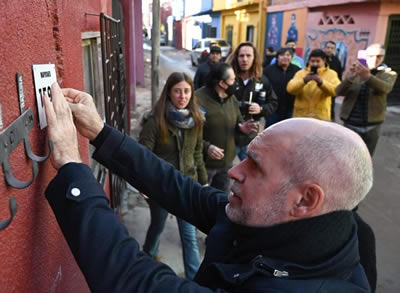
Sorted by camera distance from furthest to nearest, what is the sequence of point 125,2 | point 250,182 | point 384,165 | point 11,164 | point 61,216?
point 125,2, point 384,165, point 250,182, point 61,216, point 11,164

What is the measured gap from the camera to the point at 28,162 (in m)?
1.05

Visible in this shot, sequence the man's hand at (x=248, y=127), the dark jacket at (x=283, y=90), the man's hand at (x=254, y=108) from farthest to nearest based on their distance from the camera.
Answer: the dark jacket at (x=283, y=90)
the man's hand at (x=254, y=108)
the man's hand at (x=248, y=127)

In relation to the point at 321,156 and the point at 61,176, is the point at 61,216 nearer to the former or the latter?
the point at 61,176

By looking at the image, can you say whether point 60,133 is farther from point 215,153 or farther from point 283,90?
point 283,90

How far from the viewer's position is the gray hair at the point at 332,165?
3.44ft

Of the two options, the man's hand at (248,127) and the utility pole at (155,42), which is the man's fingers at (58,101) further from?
the utility pole at (155,42)

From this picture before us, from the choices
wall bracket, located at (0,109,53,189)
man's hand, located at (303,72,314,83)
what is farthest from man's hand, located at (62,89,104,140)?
man's hand, located at (303,72,314,83)

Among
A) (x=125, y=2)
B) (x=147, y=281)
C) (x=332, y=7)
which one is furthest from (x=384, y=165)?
(x=332, y=7)

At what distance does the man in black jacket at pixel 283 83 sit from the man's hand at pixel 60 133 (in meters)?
4.18

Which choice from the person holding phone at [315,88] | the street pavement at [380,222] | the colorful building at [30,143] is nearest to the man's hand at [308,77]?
the person holding phone at [315,88]

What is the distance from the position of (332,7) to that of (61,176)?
12.6 metres

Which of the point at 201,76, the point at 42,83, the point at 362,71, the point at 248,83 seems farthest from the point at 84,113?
the point at 201,76

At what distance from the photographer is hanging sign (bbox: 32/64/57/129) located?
108 cm

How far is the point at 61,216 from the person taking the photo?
1.03 metres
